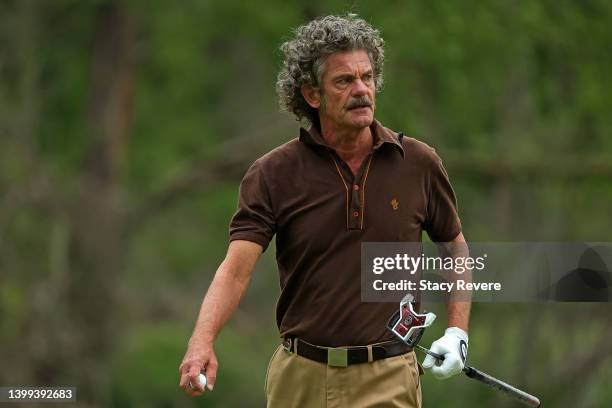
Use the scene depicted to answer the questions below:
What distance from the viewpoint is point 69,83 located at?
17.8 m

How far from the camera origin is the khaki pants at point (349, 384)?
537cm

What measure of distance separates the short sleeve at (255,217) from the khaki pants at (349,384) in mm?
526

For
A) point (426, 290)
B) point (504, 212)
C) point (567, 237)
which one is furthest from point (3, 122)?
point (426, 290)

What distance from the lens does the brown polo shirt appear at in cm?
538

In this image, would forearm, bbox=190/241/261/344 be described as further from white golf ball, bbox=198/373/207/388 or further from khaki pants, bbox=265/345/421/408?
khaki pants, bbox=265/345/421/408

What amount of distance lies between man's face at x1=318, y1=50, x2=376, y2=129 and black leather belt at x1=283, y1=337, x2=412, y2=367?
91cm

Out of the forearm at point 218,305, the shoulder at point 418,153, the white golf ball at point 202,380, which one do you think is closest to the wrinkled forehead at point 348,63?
the shoulder at point 418,153

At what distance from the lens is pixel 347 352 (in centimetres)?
536

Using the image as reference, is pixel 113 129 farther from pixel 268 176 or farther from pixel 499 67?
pixel 268 176

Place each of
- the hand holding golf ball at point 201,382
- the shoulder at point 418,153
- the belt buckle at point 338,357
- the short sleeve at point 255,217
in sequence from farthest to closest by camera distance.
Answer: the shoulder at point 418,153, the short sleeve at point 255,217, the belt buckle at point 338,357, the hand holding golf ball at point 201,382

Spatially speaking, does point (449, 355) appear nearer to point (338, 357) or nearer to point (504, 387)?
point (504, 387)

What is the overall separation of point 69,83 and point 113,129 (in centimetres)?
85

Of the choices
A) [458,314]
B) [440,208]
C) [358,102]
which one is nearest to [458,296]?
[458,314]

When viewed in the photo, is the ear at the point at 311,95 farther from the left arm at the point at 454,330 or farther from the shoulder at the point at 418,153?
the left arm at the point at 454,330
